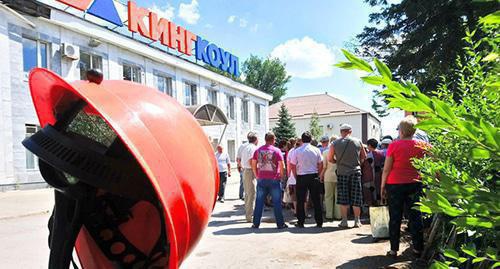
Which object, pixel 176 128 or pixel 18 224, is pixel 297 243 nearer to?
pixel 176 128

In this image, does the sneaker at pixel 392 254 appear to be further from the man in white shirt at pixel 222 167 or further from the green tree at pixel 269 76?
the green tree at pixel 269 76

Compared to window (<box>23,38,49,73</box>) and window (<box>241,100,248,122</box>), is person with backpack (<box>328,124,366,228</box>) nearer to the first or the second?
window (<box>23,38,49,73</box>)

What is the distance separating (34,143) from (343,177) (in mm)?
5811

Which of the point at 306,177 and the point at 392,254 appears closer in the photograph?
the point at 392,254

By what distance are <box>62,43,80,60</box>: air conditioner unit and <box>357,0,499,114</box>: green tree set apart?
36.7 feet

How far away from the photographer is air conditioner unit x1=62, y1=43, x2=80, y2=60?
47.2ft

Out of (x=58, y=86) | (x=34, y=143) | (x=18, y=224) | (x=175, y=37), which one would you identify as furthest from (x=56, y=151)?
(x=175, y=37)

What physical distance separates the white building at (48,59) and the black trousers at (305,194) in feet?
18.8

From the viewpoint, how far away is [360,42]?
47.5 feet

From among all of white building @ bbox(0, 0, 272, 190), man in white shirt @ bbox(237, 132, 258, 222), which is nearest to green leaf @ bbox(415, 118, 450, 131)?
man in white shirt @ bbox(237, 132, 258, 222)

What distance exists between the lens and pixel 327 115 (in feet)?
150

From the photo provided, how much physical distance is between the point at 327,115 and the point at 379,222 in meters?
41.3

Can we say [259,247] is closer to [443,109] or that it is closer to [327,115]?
[443,109]

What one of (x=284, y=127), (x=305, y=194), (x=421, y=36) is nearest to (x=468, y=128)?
(x=305, y=194)
